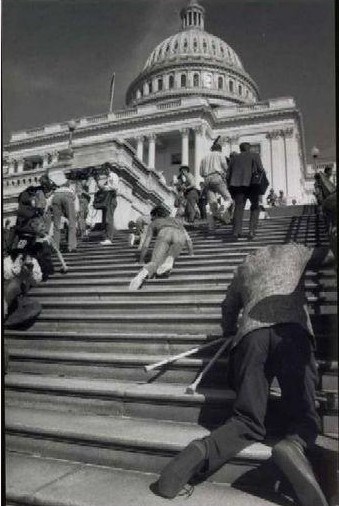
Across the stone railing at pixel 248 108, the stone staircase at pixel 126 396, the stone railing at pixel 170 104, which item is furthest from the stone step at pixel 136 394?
the stone railing at pixel 170 104

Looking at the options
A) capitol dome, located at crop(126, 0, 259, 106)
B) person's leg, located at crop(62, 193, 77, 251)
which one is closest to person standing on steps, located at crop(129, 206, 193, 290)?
person's leg, located at crop(62, 193, 77, 251)

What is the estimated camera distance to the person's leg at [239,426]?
2.57 meters

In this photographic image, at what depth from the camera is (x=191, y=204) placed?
35.4 feet

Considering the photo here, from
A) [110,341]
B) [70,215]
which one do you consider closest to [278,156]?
[70,215]

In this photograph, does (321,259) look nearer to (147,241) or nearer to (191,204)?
(147,241)

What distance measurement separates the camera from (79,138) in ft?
93.5

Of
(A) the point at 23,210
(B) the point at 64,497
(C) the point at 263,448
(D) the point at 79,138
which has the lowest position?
(B) the point at 64,497

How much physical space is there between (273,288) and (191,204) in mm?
7879

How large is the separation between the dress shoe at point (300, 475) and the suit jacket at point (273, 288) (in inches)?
29.2

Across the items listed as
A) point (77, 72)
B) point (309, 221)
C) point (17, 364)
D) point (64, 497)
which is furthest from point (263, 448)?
point (309, 221)

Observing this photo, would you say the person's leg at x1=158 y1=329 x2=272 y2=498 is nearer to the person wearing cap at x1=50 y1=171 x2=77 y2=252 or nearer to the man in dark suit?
the man in dark suit

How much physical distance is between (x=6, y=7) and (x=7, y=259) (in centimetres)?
298

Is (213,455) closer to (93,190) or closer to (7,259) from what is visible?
(7,259)

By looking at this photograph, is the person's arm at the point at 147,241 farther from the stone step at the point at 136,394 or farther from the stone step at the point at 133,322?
the stone step at the point at 136,394
